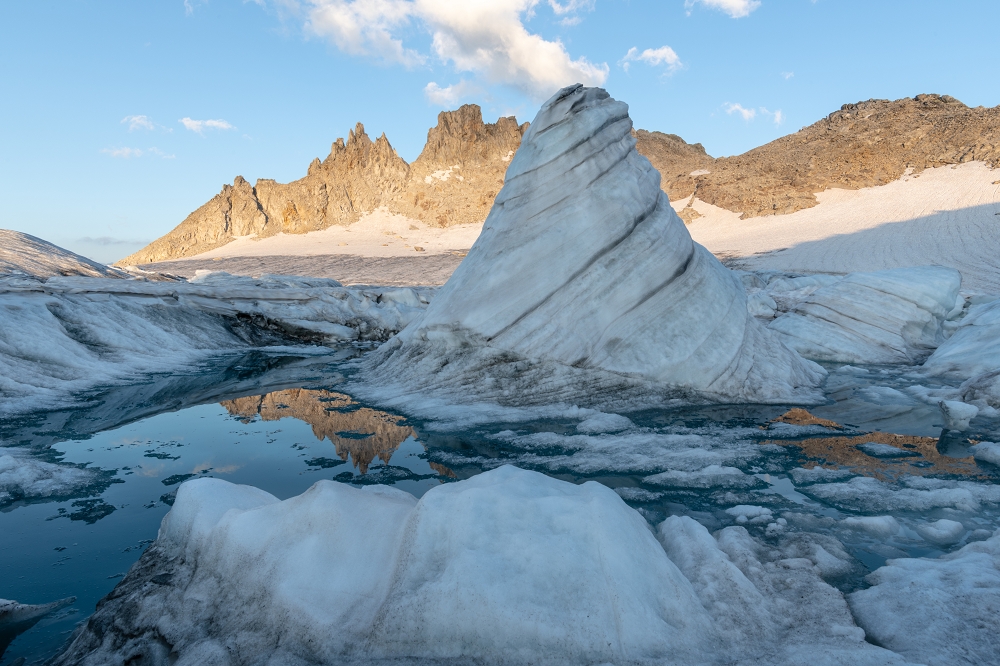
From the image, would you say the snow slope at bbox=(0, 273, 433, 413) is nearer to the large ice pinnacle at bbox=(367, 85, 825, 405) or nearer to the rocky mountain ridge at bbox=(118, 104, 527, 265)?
the large ice pinnacle at bbox=(367, 85, 825, 405)

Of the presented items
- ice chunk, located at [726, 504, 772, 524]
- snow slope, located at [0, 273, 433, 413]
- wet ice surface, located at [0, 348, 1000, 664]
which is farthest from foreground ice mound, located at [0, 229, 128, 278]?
ice chunk, located at [726, 504, 772, 524]

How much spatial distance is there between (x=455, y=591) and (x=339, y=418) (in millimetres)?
3368

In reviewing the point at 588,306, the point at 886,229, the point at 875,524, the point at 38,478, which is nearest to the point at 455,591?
the point at 875,524

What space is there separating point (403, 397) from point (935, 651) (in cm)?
449

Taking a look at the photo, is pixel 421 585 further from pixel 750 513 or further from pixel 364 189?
pixel 364 189

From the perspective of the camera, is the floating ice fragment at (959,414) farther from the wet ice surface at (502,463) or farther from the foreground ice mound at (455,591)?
the foreground ice mound at (455,591)

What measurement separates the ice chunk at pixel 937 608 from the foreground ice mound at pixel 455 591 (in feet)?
0.33

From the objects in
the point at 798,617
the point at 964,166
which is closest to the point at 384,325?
the point at 798,617

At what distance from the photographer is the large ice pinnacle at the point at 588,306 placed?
5.27 m

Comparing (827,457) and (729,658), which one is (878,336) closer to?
(827,457)

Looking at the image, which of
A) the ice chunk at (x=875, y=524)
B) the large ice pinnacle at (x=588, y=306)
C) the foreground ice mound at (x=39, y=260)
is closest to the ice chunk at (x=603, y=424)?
the large ice pinnacle at (x=588, y=306)

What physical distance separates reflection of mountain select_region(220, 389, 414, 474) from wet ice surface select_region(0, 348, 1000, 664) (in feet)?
0.09

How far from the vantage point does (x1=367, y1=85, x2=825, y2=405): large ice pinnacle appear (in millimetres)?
5266

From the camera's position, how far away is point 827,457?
12.6 ft
